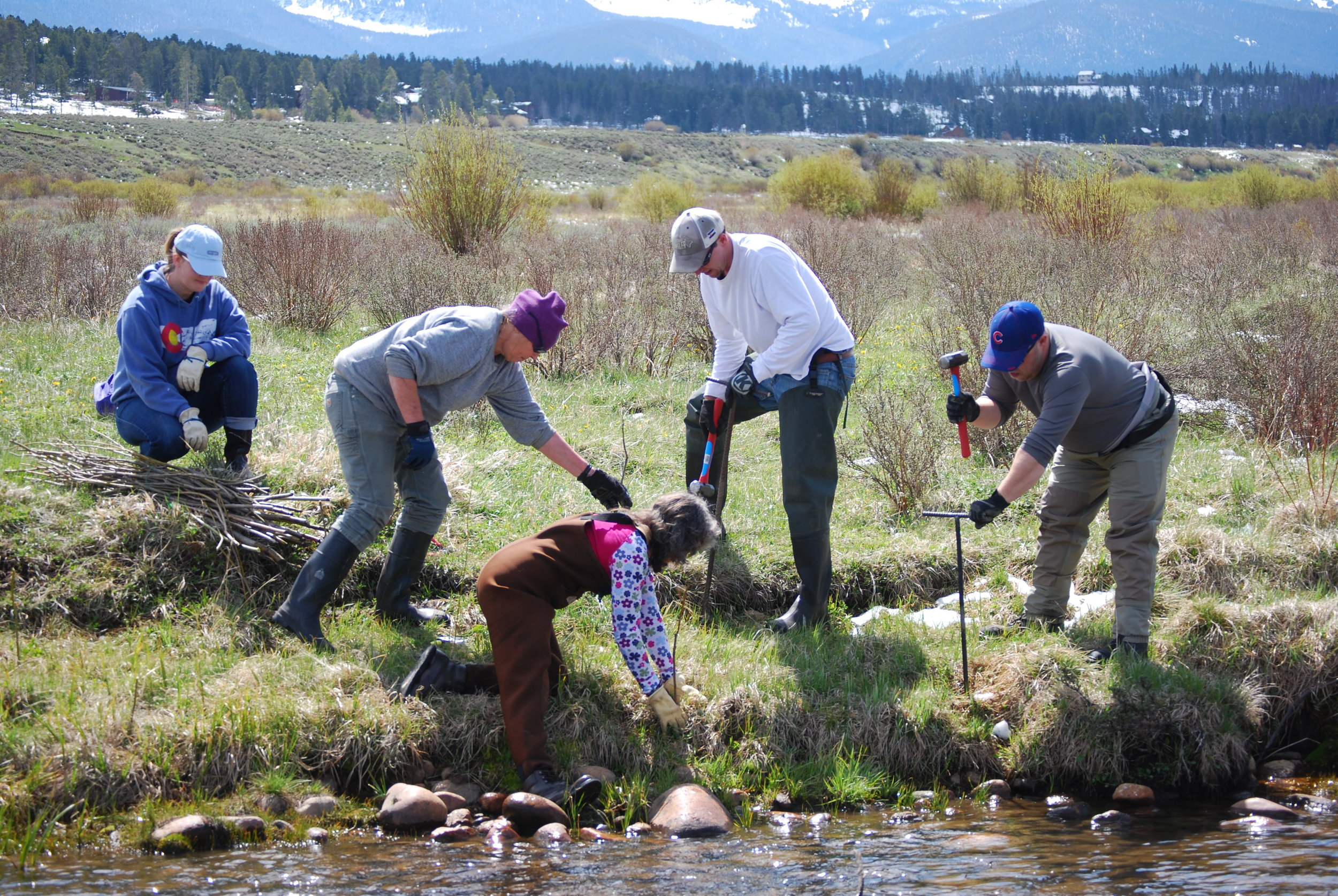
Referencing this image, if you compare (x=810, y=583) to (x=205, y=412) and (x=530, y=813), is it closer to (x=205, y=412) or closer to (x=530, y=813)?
(x=530, y=813)

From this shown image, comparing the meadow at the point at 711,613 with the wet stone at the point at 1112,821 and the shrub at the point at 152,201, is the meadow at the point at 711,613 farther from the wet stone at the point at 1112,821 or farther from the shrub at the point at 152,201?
the shrub at the point at 152,201

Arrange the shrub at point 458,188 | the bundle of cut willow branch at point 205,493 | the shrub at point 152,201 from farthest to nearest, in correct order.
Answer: the shrub at point 152,201
the shrub at point 458,188
the bundle of cut willow branch at point 205,493

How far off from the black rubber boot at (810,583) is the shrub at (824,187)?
22539 mm

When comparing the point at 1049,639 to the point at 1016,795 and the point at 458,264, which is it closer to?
the point at 1016,795

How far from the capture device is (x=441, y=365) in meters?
4.50

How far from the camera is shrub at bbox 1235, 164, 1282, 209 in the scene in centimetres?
2961

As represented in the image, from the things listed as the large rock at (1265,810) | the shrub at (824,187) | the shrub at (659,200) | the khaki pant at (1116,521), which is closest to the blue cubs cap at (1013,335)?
the khaki pant at (1116,521)

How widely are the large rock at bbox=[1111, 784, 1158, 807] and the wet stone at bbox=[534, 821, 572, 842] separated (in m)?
2.47

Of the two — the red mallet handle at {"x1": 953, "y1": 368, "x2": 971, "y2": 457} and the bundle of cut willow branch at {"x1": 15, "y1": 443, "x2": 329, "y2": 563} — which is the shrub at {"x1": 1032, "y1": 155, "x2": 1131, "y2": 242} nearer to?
the red mallet handle at {"x1": 953, "y1": 368, "x2": 971, "y2": 457}

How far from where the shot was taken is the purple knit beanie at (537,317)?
4492 millimetres

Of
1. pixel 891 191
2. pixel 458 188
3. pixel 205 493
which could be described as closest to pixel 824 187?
pixel 891 191

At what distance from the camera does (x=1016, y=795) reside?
4766 millimetres

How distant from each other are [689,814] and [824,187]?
25.1 m

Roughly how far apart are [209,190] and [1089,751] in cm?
5321
